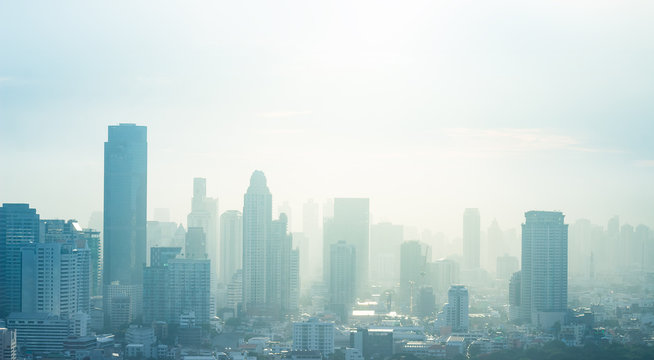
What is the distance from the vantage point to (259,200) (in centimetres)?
2189

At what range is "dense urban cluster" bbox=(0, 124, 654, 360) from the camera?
574 inches

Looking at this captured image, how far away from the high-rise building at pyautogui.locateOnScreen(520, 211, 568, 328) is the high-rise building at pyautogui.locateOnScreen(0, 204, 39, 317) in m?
10.9

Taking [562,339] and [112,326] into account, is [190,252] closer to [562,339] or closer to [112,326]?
[112,326]

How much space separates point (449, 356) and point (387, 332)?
112cm

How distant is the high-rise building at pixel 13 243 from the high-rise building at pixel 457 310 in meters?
8.42

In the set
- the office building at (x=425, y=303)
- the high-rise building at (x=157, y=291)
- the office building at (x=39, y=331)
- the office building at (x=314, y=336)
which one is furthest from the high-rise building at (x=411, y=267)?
the office building at (x=39, y=331)

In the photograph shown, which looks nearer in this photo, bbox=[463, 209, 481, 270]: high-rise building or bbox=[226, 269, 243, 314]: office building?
bbox=[226, 269, 243, 314]: office building

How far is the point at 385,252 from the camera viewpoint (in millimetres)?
35344

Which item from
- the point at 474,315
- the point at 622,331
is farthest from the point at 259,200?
the point at 622,331

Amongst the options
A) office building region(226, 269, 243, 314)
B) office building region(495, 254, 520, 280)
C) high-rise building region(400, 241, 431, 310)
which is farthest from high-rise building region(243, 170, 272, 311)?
office building region(495, 254, 520, 280)

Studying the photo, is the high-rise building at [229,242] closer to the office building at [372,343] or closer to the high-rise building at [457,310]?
the high-rise building at [457,310]

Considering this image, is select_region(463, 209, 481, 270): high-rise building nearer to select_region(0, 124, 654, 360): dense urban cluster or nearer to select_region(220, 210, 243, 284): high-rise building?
select_region(0, 124, 654, 360): dense urban cluster

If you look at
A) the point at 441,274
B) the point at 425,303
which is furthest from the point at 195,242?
the point at 441,274

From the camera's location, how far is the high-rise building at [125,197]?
22953 millimetres
